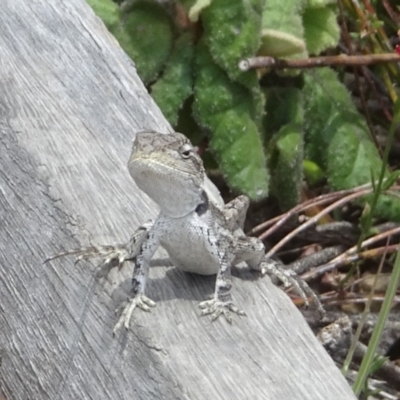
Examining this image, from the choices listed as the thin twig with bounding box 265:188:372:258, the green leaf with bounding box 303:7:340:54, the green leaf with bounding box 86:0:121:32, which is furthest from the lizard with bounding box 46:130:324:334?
the green leaf with bounding box 303:7:340:54

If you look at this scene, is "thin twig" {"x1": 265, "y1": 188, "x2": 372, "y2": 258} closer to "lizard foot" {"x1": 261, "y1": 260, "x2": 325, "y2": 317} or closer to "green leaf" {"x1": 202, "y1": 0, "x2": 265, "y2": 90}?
"green leaf" {"x1": 202, "y1": 0, "x2": 265, "y2": 90}

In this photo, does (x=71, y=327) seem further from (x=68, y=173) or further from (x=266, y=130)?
(x=266, y=130)

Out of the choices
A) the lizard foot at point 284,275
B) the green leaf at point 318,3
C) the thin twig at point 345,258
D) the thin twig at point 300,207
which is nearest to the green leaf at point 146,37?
the green leaf at point 318,3

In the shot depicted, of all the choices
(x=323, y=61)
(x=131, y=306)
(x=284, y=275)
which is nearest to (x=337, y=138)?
(x=323, y=61)

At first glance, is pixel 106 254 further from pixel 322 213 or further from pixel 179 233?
pixel 322 213

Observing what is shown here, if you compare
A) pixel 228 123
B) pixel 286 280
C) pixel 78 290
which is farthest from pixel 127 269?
pixel 228 123
